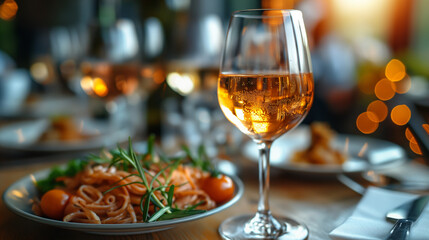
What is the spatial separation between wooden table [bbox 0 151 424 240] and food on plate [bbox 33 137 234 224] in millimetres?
42

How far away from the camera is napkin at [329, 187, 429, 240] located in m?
0.67

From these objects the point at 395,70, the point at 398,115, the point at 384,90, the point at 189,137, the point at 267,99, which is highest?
the point at 267,99

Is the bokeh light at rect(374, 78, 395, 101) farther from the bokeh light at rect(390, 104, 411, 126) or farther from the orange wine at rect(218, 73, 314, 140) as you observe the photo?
the orange wine at rect(218, 73, 314, 140)

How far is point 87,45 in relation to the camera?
1.44 m

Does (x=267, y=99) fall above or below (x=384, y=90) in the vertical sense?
above

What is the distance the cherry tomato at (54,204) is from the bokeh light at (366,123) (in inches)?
155

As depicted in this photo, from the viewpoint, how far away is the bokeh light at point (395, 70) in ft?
Answer: 13.4

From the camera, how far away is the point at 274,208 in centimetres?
92

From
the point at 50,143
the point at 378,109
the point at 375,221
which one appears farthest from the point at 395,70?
the point at 375,221

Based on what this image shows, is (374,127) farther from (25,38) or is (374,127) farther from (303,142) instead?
(25,38)

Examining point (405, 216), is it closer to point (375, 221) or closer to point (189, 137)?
point (375, 221)

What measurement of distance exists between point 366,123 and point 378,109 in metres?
0.26

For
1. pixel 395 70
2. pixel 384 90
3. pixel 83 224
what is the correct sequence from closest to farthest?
pixel 83 224 < pixel 384 90 < pixel 395 70

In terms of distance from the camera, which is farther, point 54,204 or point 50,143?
point 50,143
